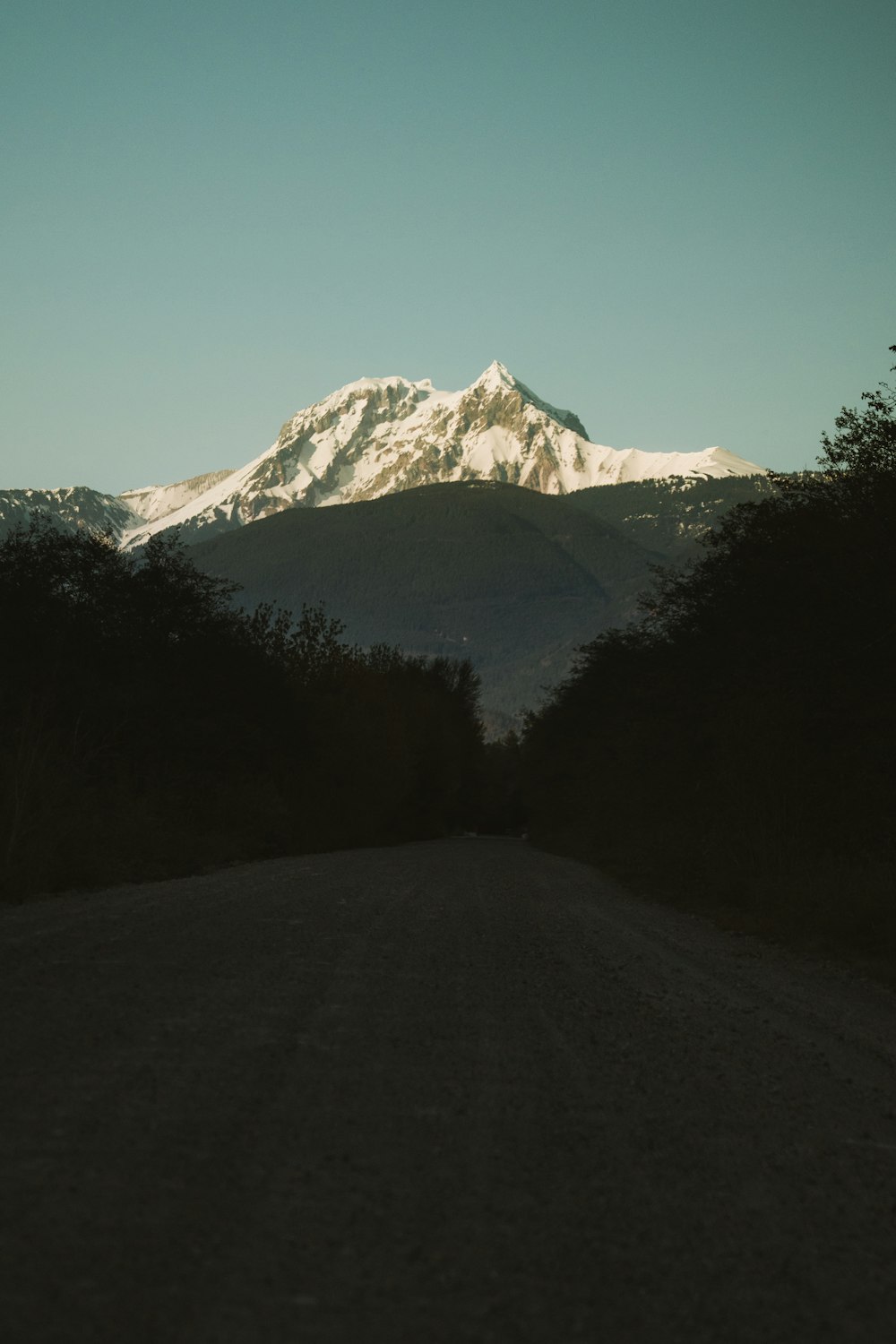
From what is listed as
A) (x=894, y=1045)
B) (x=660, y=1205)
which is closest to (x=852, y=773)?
(x=894, y=1045)

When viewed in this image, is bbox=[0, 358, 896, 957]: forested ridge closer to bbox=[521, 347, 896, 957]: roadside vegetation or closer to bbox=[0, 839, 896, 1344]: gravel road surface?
bbox=[521, 347, 896, 957]: roadside vegetation

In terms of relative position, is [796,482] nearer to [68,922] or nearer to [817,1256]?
[68,922]

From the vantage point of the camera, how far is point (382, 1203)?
4020mm

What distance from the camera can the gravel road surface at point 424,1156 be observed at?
10.8 ft

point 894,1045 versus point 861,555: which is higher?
point 861,555

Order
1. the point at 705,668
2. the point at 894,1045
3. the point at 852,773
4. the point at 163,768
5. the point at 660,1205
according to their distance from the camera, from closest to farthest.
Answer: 1. the point at 660,1205
2. the point at 894,1045
3. the point at 852,773
4. the point at 705,668
5. the point at 163,768

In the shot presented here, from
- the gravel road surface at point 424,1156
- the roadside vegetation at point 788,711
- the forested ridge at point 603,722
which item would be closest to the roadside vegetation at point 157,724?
the forested ridge at point 603,722

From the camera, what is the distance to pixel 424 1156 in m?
4.62

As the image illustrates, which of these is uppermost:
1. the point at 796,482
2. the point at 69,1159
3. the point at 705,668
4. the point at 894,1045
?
the point at 796,482

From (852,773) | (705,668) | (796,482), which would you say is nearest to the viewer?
(852,773)

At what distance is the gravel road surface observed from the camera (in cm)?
330

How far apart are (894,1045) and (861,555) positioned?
11288mm

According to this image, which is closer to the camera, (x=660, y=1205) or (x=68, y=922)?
(x=660, y=1205)

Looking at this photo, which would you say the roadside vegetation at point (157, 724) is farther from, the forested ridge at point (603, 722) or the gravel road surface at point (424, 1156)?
the gravel road surface at point (424, 1156)
